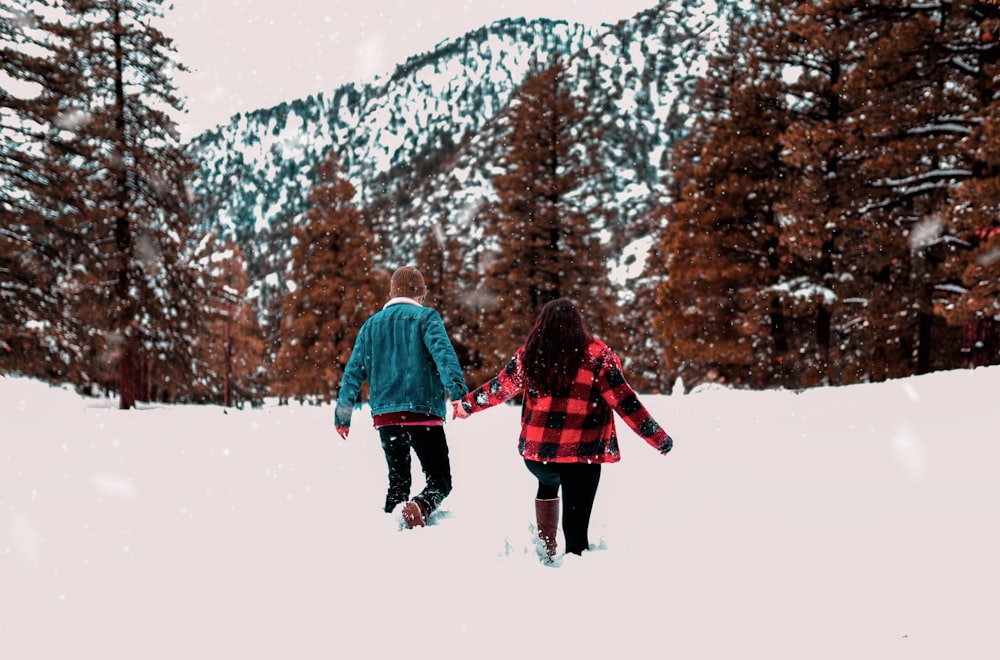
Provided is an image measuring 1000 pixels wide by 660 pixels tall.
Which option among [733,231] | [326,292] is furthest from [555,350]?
[326,292]

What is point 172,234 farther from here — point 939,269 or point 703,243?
point 939,269

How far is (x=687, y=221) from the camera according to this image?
1912cm

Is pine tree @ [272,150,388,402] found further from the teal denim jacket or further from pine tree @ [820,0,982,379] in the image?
the teal denim jacket

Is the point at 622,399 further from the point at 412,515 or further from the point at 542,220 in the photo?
the point at 542,220

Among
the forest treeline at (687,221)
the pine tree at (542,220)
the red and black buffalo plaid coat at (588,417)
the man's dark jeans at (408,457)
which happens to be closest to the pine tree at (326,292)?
the forest treeline at (687,221)

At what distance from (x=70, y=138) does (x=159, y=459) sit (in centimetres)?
1147

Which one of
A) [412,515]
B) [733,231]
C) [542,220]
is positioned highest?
[542,220]

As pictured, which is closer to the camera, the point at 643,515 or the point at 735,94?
the point at 643,515

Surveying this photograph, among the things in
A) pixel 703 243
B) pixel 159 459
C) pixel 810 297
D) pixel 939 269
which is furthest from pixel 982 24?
pixel 159 459

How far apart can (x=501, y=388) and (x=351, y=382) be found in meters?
1.52

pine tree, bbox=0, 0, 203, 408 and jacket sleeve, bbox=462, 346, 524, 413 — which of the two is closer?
jacket sleeve, bbox=462, 346, 524, 413

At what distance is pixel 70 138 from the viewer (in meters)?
14.9

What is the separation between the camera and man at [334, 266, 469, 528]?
479 centimetres

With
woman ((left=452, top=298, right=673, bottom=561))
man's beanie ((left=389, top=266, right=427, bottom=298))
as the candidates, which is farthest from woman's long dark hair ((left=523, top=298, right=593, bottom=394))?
man's beanie ((left=389, top=266, right=427, bottom=298))
